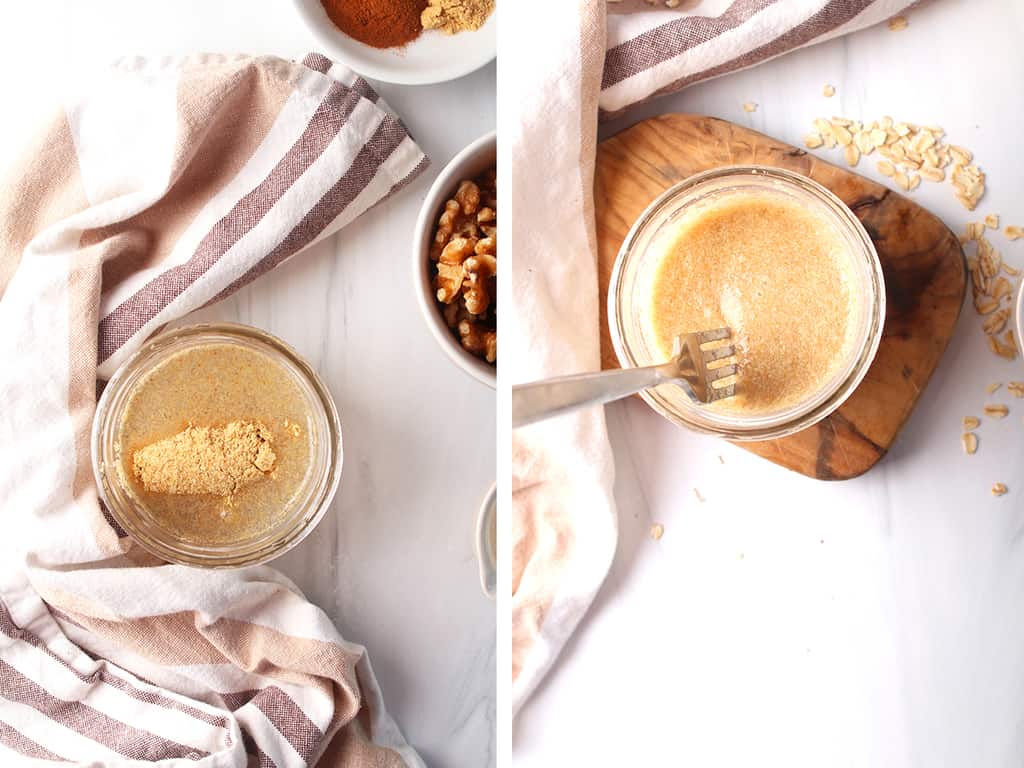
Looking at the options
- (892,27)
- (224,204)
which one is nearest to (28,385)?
(224,204)

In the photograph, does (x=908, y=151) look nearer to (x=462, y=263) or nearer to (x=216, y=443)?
(x=462, y=263)

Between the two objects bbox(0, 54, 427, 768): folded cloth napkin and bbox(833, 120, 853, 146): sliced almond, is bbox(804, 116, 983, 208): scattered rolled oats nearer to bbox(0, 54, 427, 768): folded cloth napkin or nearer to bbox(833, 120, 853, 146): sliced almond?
bbox(833, 120, 853, 146): sliced almond

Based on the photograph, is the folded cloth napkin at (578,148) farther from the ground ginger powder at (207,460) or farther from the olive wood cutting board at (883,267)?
the ground ginger powder at (207,460)

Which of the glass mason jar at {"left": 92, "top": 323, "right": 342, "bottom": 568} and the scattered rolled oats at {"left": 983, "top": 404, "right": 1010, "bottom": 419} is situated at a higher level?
the glass mason jar at {"left": 92, "top": 323, "right": 342, "bottom": 568}

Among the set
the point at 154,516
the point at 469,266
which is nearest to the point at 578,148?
the point at 469,266

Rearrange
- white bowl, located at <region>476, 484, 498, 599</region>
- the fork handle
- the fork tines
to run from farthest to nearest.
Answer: white bowl, located at <region>476, 484, 498, 599</region> → the fork tines → the fork handle

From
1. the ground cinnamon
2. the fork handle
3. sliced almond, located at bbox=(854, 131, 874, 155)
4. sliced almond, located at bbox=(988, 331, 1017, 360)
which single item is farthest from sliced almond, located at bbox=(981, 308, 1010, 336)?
the ground cinnamon

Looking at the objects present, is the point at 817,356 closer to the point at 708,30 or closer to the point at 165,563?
the point at 708,30
